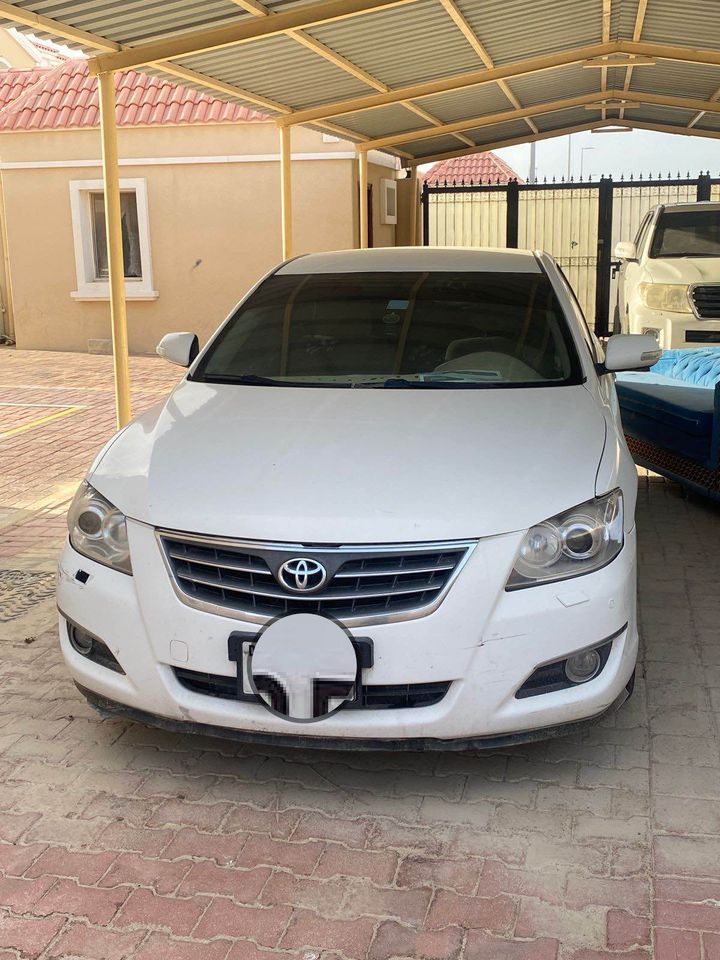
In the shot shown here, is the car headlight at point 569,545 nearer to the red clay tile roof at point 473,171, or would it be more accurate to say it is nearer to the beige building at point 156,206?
the beige building at point 156,206

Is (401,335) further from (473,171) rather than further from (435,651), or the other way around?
(473,171)

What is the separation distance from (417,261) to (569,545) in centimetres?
242

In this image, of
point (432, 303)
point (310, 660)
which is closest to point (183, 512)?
point (310, 660)

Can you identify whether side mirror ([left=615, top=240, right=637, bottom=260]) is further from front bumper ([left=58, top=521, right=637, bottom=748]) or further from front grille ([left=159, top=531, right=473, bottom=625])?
front grille ([left=159, top=531, right=473, bottom=625])

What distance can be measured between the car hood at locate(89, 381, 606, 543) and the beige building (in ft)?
44.5

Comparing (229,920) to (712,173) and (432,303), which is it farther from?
(712,173)

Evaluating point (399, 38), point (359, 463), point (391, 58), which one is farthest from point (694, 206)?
point (359, 463)

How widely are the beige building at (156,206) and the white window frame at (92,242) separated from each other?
0.08 feet

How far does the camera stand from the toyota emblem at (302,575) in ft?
10.5

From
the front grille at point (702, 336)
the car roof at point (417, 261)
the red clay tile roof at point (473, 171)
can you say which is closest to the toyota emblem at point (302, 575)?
the car roof at point (417, 261)

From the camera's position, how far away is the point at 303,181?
56.4 feet

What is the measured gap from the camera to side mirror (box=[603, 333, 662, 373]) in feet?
15.8

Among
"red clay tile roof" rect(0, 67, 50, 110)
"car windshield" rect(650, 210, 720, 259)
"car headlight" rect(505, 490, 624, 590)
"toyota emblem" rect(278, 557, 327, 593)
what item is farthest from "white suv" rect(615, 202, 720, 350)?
"red clay tile roof" rect(0, 67, 50, 110)

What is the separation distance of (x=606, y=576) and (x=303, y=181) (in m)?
14.8
